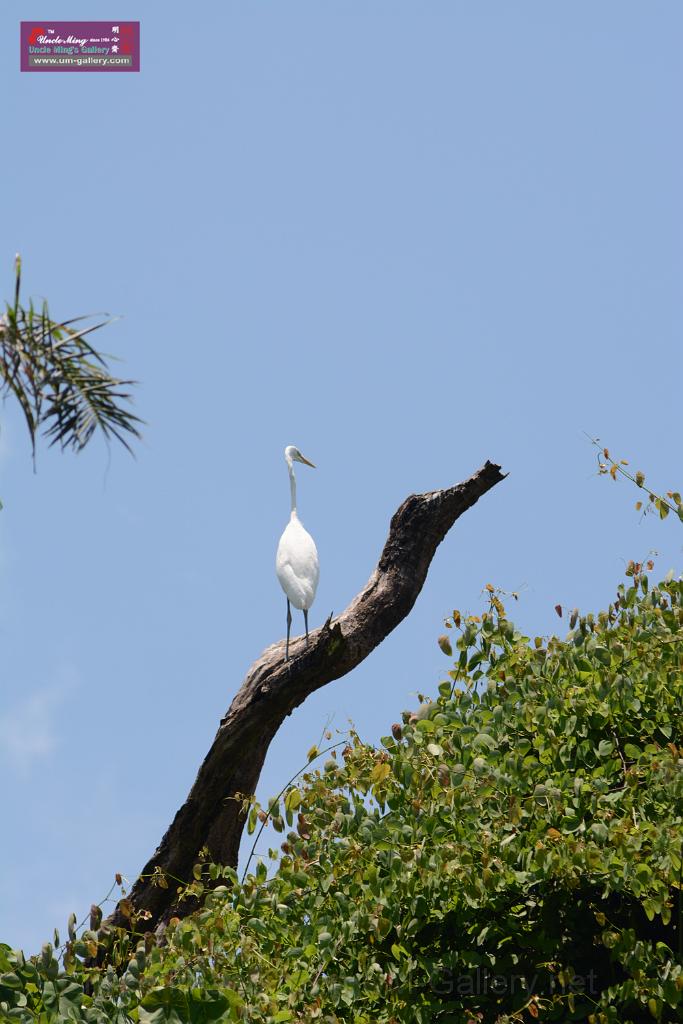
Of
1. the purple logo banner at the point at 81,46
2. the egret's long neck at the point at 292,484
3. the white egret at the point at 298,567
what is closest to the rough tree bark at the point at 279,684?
the white egret at the point at 298,567

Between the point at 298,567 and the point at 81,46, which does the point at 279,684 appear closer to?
the point at 298,567

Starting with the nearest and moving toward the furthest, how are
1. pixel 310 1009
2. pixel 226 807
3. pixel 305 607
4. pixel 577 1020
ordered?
pixel 310 1009
pixel 577 1020
pixel 226 807
pixel 305 607

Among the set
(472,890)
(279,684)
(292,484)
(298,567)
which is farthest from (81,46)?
(472,890)

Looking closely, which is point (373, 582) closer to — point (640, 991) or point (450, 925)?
point (450, 925)

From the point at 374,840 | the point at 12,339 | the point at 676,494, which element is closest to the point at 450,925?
the point at 374,840

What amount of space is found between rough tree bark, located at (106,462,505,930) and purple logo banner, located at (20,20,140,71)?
13.7 ft

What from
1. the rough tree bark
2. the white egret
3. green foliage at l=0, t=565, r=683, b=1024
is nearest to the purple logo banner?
the white egret

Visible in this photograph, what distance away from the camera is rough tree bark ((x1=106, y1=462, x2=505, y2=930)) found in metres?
8.93

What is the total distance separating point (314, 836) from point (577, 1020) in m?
1.56

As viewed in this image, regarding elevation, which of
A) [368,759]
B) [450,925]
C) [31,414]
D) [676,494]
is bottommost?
Result: [450,925]

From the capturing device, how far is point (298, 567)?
9852 mm

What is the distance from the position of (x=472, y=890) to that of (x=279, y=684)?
3084mm

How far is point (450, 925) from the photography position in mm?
6402

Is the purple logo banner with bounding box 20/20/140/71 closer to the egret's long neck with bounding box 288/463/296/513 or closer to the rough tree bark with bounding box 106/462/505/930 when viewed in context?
the egret's long neck with bounding box 288/463/296/513
